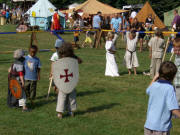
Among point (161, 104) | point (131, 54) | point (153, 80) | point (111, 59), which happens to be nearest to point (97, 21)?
point (131, 54)

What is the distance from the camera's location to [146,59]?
60.4ft

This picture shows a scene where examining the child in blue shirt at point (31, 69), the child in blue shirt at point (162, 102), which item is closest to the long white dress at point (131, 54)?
the child in blue shirt at point (31, 69)

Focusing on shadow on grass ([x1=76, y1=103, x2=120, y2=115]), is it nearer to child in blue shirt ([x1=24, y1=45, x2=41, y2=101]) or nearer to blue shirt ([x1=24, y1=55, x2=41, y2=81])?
child in blue shirt ([x1=24, y1=45, x2=41, y2=101])

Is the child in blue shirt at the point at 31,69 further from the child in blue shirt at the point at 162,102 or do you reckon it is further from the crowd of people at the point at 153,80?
the child in blue shirt at the point at 162,102

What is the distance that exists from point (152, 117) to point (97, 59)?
1286cm

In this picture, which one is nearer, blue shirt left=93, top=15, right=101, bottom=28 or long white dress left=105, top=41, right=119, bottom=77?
long white dress left=105, top=41, right=119, bottom=77

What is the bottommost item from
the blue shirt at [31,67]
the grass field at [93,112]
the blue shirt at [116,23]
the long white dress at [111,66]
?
the grass field at [93,112]

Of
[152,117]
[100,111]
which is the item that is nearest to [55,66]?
[100,111]

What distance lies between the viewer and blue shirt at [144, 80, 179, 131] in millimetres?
4895

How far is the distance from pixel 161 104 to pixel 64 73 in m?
3.10

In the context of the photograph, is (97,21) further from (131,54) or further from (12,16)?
(12,16)

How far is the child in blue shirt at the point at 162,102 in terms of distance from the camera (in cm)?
489

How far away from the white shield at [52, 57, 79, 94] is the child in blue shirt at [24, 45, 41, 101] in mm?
1262

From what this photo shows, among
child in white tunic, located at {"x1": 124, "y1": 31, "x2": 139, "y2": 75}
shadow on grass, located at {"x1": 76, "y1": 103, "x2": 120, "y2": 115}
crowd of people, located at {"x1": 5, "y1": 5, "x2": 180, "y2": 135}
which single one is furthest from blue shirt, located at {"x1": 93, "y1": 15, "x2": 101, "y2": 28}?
Result: shadow on grass, located at {"x1": 76, "y1": 103, "x2": 120, "y2": 115}
